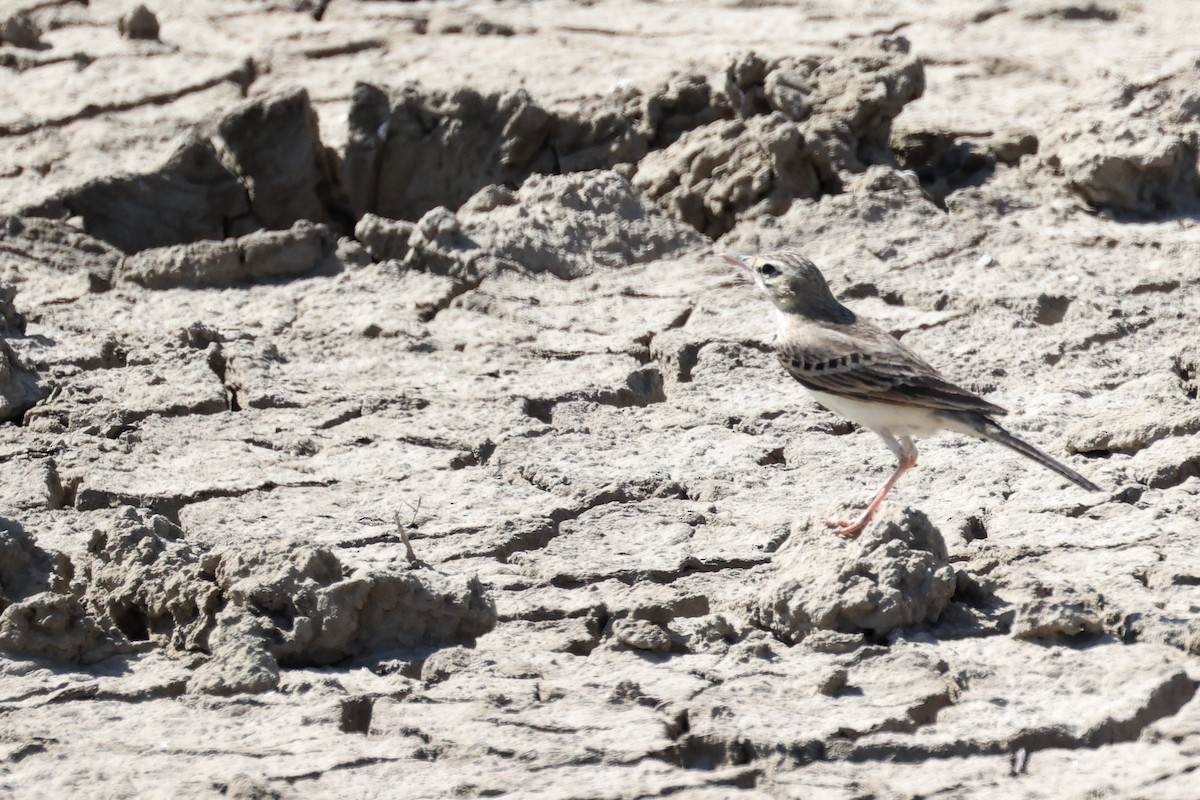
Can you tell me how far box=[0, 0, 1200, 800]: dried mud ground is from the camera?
3521mm

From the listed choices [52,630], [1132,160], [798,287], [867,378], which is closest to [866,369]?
[867,378]

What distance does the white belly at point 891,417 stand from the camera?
4.81 metres

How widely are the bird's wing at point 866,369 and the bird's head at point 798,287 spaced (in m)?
0.10

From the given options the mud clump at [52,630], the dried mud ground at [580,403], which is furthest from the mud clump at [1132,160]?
the mud clump at [52,630]

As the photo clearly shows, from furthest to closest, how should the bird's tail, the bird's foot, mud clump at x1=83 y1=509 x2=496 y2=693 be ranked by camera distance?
1. the bird's tail
2. the bird's foot
3. mud clump at x1=83 y1=509 x2=496 y2=693

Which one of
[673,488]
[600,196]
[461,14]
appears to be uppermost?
[461,14]

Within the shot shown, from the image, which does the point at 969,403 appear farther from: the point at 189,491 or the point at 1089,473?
the point at 189,491

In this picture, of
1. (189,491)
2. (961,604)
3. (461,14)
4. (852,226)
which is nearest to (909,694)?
(961,604)

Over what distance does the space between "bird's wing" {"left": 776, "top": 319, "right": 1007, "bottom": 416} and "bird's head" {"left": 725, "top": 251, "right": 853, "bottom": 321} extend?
0.33 feet

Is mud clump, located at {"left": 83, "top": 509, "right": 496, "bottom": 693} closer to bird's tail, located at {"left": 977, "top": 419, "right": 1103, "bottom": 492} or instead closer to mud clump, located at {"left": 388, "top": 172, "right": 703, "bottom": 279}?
bird's tail, located at {"left": 977, "top": 419, "right": 1103, "bottom": 492}

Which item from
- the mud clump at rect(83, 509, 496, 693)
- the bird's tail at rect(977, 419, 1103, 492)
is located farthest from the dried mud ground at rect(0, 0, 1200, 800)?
the bird's tail at rect(977, 419, 1103, 492)

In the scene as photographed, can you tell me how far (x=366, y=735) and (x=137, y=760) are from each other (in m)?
0.47

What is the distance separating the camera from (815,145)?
6.72 m

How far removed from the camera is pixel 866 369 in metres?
4.89
